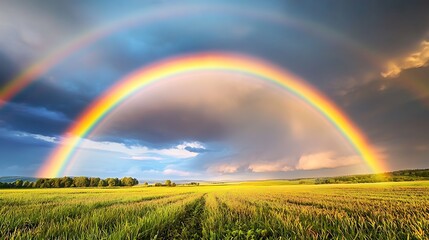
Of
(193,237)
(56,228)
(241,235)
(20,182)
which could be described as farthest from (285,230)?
(20,182)

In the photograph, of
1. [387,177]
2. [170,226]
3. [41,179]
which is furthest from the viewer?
[41,179]

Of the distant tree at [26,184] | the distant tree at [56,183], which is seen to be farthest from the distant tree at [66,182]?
the distant tree at [26,184]

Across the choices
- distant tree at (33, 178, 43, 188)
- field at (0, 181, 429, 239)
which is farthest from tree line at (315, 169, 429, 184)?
distant tree at (33, 178, 43, 188)

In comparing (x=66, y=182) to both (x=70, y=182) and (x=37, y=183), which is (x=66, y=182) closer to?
(x=70, y=182)

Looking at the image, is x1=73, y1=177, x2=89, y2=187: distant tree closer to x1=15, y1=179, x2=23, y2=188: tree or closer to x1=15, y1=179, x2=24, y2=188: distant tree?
x1=15, y1=179, x2=24, y2=188: distant tree

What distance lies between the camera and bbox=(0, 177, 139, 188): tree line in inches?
4104

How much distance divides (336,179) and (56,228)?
460 feet

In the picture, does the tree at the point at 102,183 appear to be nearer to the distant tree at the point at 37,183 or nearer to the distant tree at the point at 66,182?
the distant tree at the point at 66,182

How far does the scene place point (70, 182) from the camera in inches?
4692

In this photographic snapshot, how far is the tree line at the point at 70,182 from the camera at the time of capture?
342 feet

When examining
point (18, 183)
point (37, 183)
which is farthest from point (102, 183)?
point (18, 183)

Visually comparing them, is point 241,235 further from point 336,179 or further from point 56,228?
point 336,179

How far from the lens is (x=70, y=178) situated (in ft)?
398

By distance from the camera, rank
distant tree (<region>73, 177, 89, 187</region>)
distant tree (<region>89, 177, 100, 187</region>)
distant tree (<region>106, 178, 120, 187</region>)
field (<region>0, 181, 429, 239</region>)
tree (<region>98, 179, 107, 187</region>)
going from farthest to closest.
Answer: distant tree (<region>106, 178, 120, 187</region>) < tree (<region>98, 179, 107, 187</region>) < distant tree (<region>89, 177, 100, 187</region>) < distant tree (<region>73, 177, 89, 187</region>) < field (<region>0, 181, 429, 239</region>)
